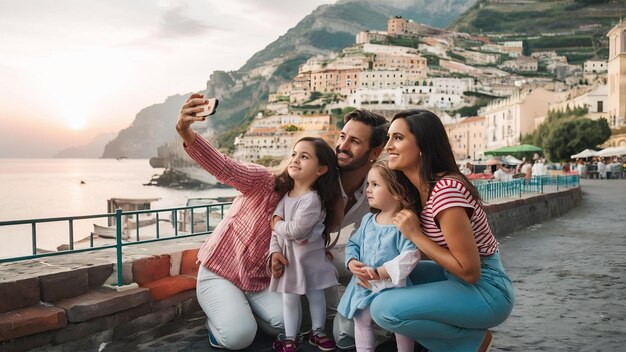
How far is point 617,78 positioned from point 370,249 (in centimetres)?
5440

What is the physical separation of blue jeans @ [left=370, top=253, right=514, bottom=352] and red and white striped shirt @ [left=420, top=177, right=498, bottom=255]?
0.10 m

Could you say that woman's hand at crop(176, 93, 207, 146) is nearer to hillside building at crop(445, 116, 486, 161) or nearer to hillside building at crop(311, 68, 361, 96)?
hillside building at crop(445, 116, 486, 161)

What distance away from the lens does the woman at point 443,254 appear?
239cm

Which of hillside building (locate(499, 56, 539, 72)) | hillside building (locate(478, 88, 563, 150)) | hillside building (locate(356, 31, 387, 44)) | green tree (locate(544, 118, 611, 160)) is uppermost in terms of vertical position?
hillside building (locate(356, 31, 387, 44))

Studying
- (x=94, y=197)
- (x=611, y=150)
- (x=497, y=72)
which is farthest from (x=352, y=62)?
(x=611, y=150)

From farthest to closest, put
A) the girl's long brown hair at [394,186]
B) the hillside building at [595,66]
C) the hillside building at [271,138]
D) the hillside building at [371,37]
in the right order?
the hillside building at [371,37] < the hillside building at [595,66] < the hillside building at [271,138] < the girl's long brown hair at [394,186]

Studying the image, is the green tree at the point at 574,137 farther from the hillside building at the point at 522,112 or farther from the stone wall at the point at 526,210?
the stone wall at the point at 526,210

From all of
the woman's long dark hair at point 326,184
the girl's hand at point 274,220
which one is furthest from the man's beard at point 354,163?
the girl's hand at point 274,220

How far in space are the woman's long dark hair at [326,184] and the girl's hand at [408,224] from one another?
772mm

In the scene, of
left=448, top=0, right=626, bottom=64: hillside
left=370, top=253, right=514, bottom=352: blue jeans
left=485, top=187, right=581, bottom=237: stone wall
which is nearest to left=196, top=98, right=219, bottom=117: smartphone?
left=370, top=253, right=514, bottom=352: blue jeans

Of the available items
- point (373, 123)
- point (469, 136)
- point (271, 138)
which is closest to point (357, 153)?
point (373, 123)

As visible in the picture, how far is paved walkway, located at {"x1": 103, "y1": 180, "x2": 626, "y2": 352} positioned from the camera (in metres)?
3.41

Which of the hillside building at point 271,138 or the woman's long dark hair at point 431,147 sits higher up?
the hillside building at point 271,138

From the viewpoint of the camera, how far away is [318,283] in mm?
3188
